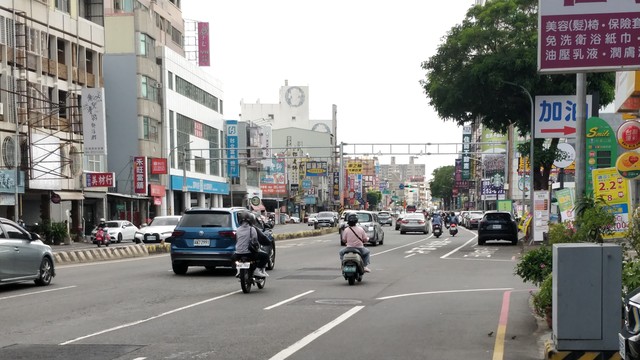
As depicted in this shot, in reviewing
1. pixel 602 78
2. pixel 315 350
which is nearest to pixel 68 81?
pixel 602 78

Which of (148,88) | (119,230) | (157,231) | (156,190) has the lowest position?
(119,230)

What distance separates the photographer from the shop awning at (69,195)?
4703cm

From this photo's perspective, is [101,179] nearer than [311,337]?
No

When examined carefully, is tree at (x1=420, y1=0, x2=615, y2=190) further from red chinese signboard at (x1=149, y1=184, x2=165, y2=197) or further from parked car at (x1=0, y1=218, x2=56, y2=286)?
red chinese signboard at (x1=149, y1=184, x2=165, y2=197)

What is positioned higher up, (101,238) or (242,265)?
(242,265)

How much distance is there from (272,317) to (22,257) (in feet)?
23.5

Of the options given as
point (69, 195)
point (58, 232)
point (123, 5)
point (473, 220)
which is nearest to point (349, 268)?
point (58, 232)

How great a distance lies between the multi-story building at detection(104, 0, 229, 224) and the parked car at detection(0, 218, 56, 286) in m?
39.0

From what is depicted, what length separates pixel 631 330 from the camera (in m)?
7.23

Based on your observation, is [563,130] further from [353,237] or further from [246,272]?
[246,272]

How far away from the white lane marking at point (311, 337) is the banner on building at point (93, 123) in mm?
36758

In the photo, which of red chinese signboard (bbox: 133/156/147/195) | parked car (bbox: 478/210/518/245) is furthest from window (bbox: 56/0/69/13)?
parked car (bbox: 478/210/518/245)

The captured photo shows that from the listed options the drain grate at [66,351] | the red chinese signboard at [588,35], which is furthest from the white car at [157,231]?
the drain grate at [66,351]

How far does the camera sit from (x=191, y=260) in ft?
65.4
